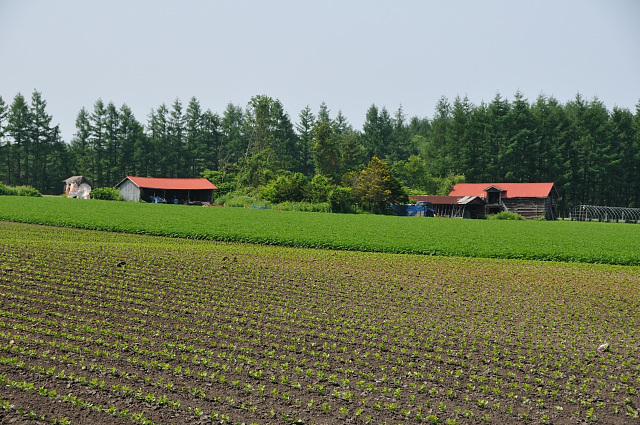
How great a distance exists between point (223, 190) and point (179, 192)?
26.5ft

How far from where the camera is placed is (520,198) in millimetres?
67812

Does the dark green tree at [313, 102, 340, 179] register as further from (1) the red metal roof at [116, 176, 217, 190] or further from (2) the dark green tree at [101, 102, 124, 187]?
(2) the dark green tree at [101, 102, 124, 187]

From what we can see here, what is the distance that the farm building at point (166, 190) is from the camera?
225 ft

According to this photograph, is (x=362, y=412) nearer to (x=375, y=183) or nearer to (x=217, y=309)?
(x=217, y=309)

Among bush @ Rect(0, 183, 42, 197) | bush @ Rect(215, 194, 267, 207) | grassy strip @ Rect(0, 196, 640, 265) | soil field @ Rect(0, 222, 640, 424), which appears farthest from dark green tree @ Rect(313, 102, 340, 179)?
soil field @ Rect(0, 222, 640, 424)

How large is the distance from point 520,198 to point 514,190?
5.27 feet

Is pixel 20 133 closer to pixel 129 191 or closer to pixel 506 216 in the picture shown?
pixel 129 191

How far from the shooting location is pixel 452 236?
99.9 feet

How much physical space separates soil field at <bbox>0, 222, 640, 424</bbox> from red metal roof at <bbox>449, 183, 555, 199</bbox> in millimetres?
54140

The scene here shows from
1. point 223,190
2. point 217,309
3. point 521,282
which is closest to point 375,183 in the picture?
point 223,190

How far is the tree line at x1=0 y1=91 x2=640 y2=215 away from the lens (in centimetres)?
8169

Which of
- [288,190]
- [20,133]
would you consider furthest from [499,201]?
[20,133]

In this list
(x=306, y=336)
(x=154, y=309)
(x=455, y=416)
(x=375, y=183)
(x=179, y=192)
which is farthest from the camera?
(x=179, y=192)

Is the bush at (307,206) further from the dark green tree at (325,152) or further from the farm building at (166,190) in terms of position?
the dark green tree at (325,152)
